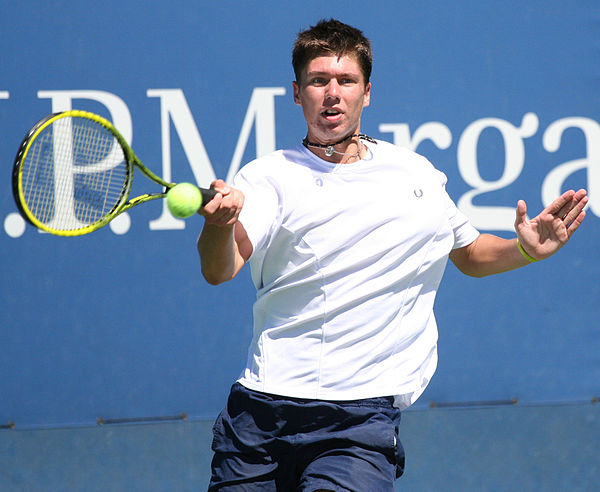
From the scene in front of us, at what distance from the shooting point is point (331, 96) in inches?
86.4

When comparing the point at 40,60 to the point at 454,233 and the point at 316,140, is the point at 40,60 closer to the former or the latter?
the point at 316,140

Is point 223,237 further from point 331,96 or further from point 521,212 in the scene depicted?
point 521,212

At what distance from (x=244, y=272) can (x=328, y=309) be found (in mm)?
1234

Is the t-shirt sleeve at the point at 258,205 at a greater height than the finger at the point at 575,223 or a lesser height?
greater

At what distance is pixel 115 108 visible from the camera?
3.25m

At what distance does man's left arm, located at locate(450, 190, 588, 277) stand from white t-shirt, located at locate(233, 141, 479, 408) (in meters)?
0.31

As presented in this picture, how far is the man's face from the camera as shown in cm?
221

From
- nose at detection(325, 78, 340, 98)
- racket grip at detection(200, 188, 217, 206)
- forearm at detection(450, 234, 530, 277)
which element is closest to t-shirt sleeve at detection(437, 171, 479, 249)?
forearm at detection(450, 234, 530, 277)

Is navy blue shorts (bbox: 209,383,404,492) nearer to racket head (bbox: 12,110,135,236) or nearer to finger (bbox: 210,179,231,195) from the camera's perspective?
finger (bbox: 210,179,231,195)

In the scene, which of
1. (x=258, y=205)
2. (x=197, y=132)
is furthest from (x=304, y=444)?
(x=197, y=132)

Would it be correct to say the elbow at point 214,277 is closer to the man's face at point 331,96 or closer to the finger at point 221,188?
the finger at point 221,188

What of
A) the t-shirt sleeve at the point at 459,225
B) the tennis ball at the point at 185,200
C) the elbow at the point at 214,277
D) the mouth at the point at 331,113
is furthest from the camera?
the t-shirt sleeve at the point at 459,225

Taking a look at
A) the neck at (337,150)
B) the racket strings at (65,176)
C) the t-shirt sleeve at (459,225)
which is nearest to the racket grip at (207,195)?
the neck at (337,150)

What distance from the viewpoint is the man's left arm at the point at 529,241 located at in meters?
2.30
